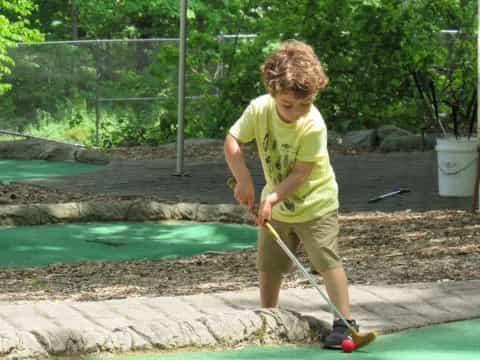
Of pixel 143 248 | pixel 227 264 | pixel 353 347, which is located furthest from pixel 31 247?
pixel 353 347

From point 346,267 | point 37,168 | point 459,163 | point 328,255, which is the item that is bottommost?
point 37,168

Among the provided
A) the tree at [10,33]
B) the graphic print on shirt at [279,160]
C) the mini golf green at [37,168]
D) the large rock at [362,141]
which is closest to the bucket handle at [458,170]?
the mini golf green at [37,168]

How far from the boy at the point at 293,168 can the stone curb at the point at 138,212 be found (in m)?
4.71

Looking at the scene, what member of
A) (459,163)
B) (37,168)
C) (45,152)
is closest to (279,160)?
(459,163)

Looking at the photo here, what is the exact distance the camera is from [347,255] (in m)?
7.78

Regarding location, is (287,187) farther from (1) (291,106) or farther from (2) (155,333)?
(2) (155,333)

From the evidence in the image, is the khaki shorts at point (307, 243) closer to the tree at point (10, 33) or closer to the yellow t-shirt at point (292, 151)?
the yellow t-shirt at point (292, 151)

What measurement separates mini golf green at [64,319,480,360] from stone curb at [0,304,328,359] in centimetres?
5

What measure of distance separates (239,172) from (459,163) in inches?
229

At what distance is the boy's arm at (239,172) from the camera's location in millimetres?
4812

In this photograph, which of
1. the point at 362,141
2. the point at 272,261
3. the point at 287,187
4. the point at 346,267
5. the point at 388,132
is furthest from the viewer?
the point at 388,132

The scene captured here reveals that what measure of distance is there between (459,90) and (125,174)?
4.92 meters

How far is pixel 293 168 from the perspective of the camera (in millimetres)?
4836

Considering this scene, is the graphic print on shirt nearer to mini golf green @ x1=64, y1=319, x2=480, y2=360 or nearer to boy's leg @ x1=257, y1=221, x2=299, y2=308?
boy's leg @ x1=257, y1=221, x2=299, y2=308
